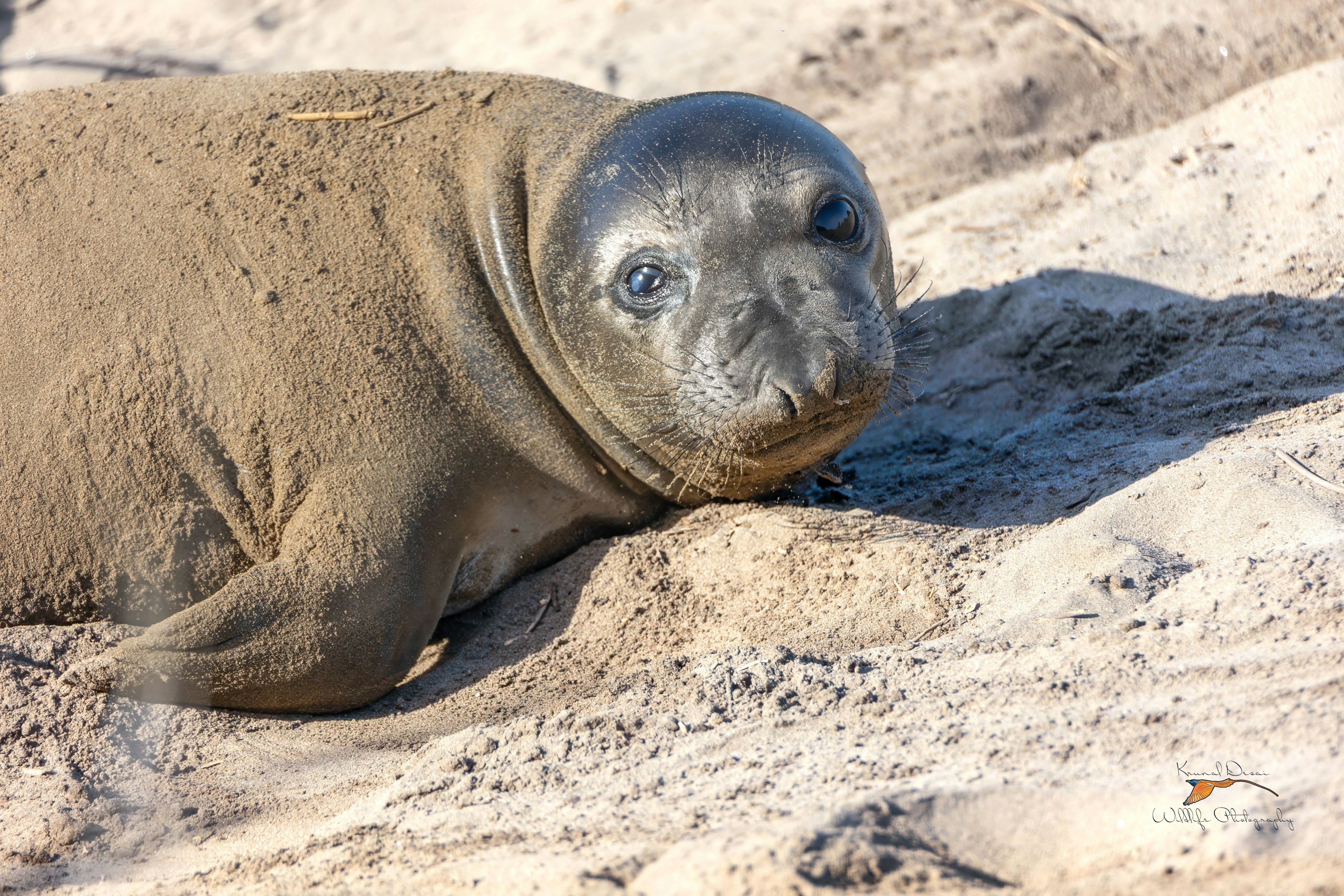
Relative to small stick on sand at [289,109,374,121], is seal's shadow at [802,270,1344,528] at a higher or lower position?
lower

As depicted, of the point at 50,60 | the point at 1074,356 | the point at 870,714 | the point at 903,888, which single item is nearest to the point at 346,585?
the point at 870,714

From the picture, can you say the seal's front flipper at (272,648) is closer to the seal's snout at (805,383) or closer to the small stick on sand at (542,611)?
the small stick on sand at (542,611)

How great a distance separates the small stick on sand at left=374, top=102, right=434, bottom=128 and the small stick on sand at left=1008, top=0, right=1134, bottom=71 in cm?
468

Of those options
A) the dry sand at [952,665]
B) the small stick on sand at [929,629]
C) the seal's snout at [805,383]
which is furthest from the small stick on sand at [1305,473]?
the seal's snout at [805,383]

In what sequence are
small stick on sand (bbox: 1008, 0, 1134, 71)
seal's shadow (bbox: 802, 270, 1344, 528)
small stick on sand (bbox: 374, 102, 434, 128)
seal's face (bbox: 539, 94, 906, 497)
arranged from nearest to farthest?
seal's face (bbox: 539, 94, 906, 497), seal's shadow (bbox: 802, 270, 1344, 528), small stick on sand (bbox: 374, 102, 434, 128), small stick on sand (bbox: 1008, 0, 1134, 71)

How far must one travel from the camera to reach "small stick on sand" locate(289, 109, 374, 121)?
164 inches

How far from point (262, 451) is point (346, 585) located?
21.5 inches

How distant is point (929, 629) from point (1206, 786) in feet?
3.59

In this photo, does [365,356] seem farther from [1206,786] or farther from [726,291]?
[1206,786]

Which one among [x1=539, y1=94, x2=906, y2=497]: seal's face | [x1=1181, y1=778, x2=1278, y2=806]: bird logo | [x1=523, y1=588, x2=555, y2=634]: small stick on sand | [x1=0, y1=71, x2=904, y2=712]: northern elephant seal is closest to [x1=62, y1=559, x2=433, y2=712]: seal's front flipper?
[x1=0, y1=71, x2=904, y2=712]: northern elephant seal

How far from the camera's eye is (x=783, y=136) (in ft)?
13.0

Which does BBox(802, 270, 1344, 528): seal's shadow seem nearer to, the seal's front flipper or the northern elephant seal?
the northern elephant seal

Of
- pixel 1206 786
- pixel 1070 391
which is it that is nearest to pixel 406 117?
pixel 1070 391

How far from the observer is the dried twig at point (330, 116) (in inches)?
164
